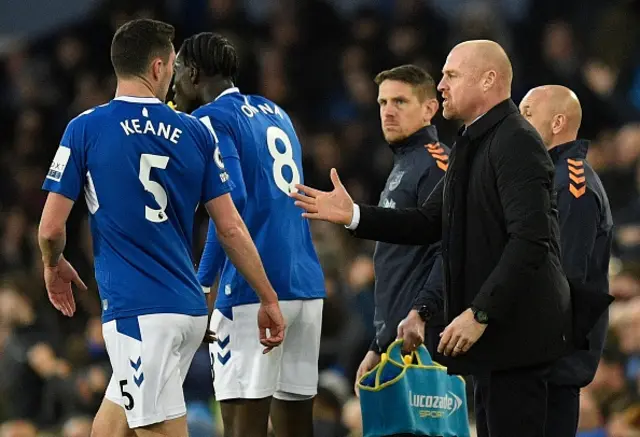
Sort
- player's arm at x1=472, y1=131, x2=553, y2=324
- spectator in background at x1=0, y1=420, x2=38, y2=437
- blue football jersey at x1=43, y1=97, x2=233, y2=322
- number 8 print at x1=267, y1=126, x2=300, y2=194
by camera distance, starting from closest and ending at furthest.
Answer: player's arm at x1=472, y1=131, x2=553, y2=324 < blue football jersey at x1=43, y1=97, x2=233, y2=322 < number 8 print at x1=267, y1=126, x2=300, y2=194 < spectator in background at x1=0, y1=420, x2=38, y2=437

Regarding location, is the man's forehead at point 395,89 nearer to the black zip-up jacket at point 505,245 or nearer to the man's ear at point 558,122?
the man's ear at point 558,122

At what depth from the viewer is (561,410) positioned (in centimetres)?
501

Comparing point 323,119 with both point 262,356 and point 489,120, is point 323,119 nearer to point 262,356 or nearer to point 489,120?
point 262,356

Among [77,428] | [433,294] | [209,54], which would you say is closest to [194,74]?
[209,54]

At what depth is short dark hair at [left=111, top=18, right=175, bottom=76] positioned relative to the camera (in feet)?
14.9

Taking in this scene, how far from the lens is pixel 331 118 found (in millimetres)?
11359

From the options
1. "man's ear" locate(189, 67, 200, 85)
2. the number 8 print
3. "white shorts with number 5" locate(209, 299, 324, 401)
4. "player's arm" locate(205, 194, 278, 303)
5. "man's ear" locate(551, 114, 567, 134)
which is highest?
"man's ear" locate(189, 67, 200, 85)

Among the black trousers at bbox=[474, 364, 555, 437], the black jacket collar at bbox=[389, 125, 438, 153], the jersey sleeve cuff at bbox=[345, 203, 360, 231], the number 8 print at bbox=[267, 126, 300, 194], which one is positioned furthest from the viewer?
the black jacket collar at bbox=[389, 125, 438, 153]

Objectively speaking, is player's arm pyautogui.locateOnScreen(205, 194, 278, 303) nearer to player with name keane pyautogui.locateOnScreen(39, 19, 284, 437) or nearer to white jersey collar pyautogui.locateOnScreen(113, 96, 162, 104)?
player with name keane pyautogui.locateOnScreen(39, 19, 284, 437)

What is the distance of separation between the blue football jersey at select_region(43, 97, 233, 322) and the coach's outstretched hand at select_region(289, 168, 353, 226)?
0.43 metres

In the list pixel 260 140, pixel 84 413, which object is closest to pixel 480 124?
pixel 260 140

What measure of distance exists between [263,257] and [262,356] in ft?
1.33

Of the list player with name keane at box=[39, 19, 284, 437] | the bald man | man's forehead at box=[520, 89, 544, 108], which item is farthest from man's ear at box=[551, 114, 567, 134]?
player with name keane at box=[39, 19, 284, 437]

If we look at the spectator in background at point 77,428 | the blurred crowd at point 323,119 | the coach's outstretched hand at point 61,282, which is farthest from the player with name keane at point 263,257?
the spectator in background at point 77,428
